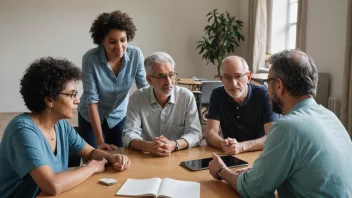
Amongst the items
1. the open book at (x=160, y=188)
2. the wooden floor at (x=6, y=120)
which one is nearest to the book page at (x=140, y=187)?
the open book at (x=160, y=188)

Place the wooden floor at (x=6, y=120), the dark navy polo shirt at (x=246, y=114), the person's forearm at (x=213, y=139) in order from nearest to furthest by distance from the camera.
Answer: the person's forearm at (x=213, y=139) → the dark navy polo shirt at (x=246, y=114) → the wooden floor at (x=6, y=120)

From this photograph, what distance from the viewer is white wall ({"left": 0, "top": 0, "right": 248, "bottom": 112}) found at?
266 inches

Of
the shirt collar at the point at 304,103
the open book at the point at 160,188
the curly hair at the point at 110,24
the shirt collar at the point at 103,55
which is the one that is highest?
the curly hair at the point at 110,24

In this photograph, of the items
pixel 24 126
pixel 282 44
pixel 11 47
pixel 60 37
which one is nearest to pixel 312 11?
pixel 282 44

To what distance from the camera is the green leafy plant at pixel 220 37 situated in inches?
264

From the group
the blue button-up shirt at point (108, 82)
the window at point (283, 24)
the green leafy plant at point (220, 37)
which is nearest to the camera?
the blue button-up shirt at point (108, 82)

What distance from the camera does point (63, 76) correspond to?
1575 mm

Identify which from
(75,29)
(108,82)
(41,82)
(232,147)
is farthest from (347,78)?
(75,29)

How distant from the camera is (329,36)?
171 inches

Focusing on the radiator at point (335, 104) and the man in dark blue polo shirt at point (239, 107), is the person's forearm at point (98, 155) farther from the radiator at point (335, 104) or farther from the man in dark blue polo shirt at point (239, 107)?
the radiator at point (335, 104)

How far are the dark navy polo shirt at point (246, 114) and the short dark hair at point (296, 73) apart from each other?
0.93m

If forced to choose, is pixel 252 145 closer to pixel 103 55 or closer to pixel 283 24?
pixel 103 55

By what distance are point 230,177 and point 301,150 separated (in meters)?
0.38

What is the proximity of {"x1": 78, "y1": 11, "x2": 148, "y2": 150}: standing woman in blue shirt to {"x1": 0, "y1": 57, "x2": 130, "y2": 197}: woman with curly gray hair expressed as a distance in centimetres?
76
